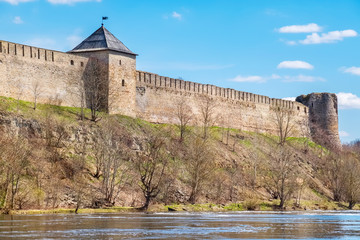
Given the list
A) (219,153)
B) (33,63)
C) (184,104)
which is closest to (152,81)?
(184,104)

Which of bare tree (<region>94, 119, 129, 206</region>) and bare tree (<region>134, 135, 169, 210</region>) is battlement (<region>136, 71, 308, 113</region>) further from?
bare tree (<region>94, 119, 129, 206</region>)

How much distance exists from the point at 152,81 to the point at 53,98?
36.4 feet

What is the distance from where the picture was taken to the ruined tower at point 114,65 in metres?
53.7

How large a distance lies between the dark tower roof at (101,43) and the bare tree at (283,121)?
2455 centimetres

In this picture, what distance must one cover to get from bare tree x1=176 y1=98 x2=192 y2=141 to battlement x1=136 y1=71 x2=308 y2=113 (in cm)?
141

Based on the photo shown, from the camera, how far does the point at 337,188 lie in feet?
198

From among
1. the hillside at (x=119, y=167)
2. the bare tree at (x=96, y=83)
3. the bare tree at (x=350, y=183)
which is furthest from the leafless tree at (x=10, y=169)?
the bare tree at (x=350, y=183)

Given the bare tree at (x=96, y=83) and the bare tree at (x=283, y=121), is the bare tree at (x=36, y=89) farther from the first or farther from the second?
the bare tree at (x=283, y=121)

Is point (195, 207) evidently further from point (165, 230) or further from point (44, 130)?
point (165, 230)

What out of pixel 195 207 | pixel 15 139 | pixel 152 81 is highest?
pixel 152 81

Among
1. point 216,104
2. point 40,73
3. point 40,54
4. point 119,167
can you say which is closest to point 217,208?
point 119,167

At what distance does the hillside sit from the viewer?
41.4 metres

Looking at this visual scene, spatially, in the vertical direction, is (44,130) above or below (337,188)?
above

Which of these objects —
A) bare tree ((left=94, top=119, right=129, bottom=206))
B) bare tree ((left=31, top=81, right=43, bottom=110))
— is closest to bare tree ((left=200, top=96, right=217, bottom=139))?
bare tree ((left=94, top=119, right=129, bottom=206))
